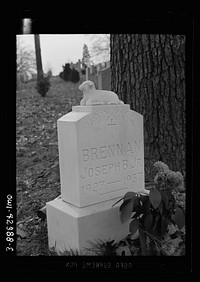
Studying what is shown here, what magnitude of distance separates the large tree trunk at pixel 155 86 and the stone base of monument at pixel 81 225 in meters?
0.69

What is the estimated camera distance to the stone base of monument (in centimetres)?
201

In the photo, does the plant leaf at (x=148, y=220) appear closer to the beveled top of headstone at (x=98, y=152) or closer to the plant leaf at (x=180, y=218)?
the plant leaf at (x=180, y=218)

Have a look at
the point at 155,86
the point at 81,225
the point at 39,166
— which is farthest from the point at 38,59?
the point at 39,166

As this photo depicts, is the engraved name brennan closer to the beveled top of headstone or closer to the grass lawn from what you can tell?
the beveled top of headstone

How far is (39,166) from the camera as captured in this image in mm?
3072

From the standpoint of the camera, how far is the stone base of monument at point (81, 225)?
2.01 m

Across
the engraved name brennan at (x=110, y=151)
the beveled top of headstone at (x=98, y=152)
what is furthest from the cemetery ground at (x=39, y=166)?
the engraved name brennan at (x=110, y=151)

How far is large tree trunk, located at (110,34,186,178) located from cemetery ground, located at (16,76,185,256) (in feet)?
1.43

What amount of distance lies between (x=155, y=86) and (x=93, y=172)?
3.18 ft

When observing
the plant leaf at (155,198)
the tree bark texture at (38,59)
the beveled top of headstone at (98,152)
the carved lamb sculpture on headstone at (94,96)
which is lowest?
the plant leaf at (155,198)
